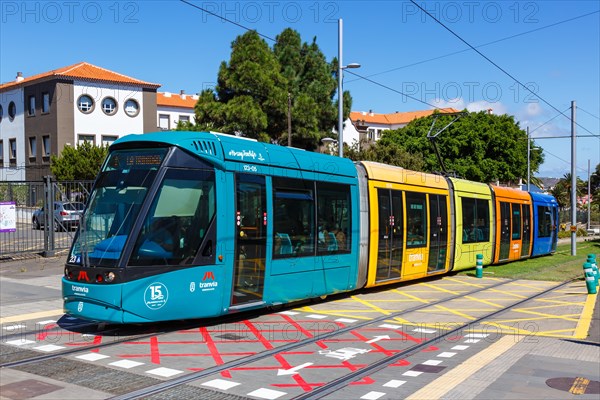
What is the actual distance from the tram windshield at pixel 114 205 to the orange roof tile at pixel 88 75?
138 ft

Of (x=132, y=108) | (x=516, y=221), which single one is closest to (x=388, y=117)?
(x=132, y=108)

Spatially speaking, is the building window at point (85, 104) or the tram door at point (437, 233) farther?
the building window at point (85, 104)

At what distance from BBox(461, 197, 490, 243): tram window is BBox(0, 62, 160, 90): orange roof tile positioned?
122 feet

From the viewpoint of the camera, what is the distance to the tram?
30.5ft

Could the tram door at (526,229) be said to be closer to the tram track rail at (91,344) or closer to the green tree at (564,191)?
the tram track rail at (91,344)

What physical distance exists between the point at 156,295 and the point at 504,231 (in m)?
17.5

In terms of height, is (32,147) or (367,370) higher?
(32,147)

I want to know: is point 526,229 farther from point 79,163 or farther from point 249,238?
point 79,163

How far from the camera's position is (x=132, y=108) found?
5262 centimetres

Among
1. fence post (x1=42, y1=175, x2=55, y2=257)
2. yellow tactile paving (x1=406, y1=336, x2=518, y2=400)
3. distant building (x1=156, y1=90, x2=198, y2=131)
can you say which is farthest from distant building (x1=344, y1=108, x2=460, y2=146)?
yellow tactile paving (x1=406, y1=336, x2=518, y2=400)

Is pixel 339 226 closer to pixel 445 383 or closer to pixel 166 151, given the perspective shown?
pixel 166 151

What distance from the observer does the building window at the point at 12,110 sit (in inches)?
2142

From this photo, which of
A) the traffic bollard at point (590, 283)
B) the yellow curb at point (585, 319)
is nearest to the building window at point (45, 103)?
the traffic bollard at point (590, 283)

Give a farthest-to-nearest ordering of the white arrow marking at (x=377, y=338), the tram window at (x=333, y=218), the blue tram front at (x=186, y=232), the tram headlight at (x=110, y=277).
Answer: the tram window at (x=333, y=218) → the white arrow marking at (x=377, y=338) → the blue tram front at (x=186, y=232) → the tram headlight at (x=110, y=277)
